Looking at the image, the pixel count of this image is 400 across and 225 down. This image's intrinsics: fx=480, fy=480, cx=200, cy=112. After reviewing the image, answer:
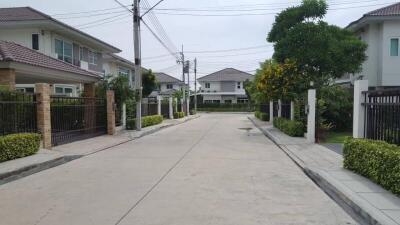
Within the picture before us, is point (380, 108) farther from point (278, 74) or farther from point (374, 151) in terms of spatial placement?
point (278, 74)

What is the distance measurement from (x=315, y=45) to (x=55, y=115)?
46.5 ft

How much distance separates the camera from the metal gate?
1923cm

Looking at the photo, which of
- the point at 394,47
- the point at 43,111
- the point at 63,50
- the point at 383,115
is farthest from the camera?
the point at 63,50

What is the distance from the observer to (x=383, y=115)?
1105 centimetres

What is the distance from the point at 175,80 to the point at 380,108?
308ft

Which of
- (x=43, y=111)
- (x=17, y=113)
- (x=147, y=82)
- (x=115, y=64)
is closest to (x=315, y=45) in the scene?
(x=43, y=111)

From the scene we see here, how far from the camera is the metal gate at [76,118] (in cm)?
1923

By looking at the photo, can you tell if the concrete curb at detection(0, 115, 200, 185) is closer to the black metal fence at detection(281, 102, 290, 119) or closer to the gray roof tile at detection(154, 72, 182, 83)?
the black metal fence at detection(281, 102, 290, 119)

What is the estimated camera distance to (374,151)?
10.0 meters

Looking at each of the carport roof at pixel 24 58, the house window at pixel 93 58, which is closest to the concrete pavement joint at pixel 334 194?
the carport roof at pixel 24 58

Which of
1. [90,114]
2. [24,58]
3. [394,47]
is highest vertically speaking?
[394,47]

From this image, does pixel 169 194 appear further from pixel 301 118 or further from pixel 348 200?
pixel 301 118

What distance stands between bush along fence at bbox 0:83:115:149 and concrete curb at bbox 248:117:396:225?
29.3 ft

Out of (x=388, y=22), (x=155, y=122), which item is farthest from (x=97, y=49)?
(x=388, y=22)
